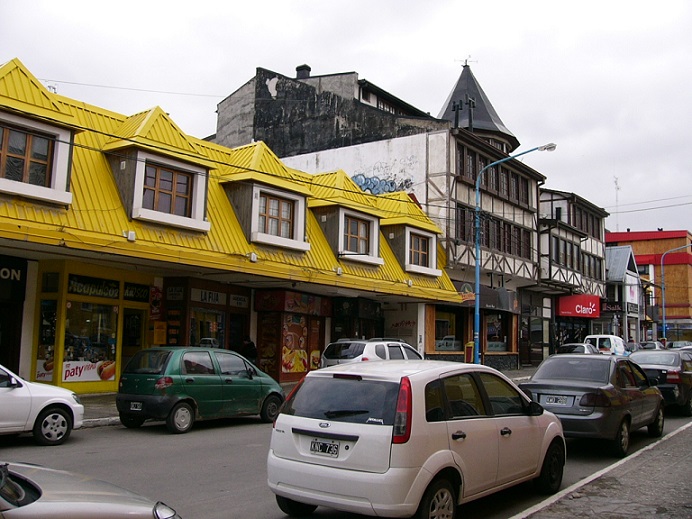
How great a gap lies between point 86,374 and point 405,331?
14.9m

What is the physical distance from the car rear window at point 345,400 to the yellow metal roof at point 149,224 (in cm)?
942

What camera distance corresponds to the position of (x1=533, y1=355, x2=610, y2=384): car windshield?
1066cm

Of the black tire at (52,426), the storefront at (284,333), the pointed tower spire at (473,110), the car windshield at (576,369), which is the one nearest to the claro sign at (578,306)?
the pointed tower spire at (473,110)

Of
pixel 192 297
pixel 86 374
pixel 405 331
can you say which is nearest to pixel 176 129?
pixel 192 297

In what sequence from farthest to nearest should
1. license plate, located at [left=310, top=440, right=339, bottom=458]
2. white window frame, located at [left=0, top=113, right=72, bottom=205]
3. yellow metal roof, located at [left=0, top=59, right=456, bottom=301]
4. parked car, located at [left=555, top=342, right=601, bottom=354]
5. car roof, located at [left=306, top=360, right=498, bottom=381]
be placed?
parked car, located at [left=555, top=342, right=601, bottom=354]
yellow metal roof, located at [left=0, top=59, right=456, bottom=301]
white window frame, located at [left=0, top=113, right=72, bottom=205]
car roof, located at [left=306, top=360, right=498, bottom=381]
license plate, located at [left=310, top=440, right=339, bottom=458]

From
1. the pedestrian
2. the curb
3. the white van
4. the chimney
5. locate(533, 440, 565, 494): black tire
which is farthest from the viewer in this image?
the chimney

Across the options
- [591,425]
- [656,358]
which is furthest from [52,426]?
[656,358]

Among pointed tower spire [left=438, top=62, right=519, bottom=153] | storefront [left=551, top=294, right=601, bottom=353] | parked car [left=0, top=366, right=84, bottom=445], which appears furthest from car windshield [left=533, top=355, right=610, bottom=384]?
storefront [left=551, top=294, right=601, bottom=353]

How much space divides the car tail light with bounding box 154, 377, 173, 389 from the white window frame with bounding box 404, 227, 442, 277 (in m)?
16.4

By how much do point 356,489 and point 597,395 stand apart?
18.6 ft

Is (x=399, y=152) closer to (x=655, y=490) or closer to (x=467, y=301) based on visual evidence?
(x=467, y=301)

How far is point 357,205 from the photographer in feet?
81.5

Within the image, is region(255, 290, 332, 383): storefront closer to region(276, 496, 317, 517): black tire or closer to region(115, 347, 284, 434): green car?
region(115, 347, 284, 434): green car

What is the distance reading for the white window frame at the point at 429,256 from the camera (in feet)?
90.6
